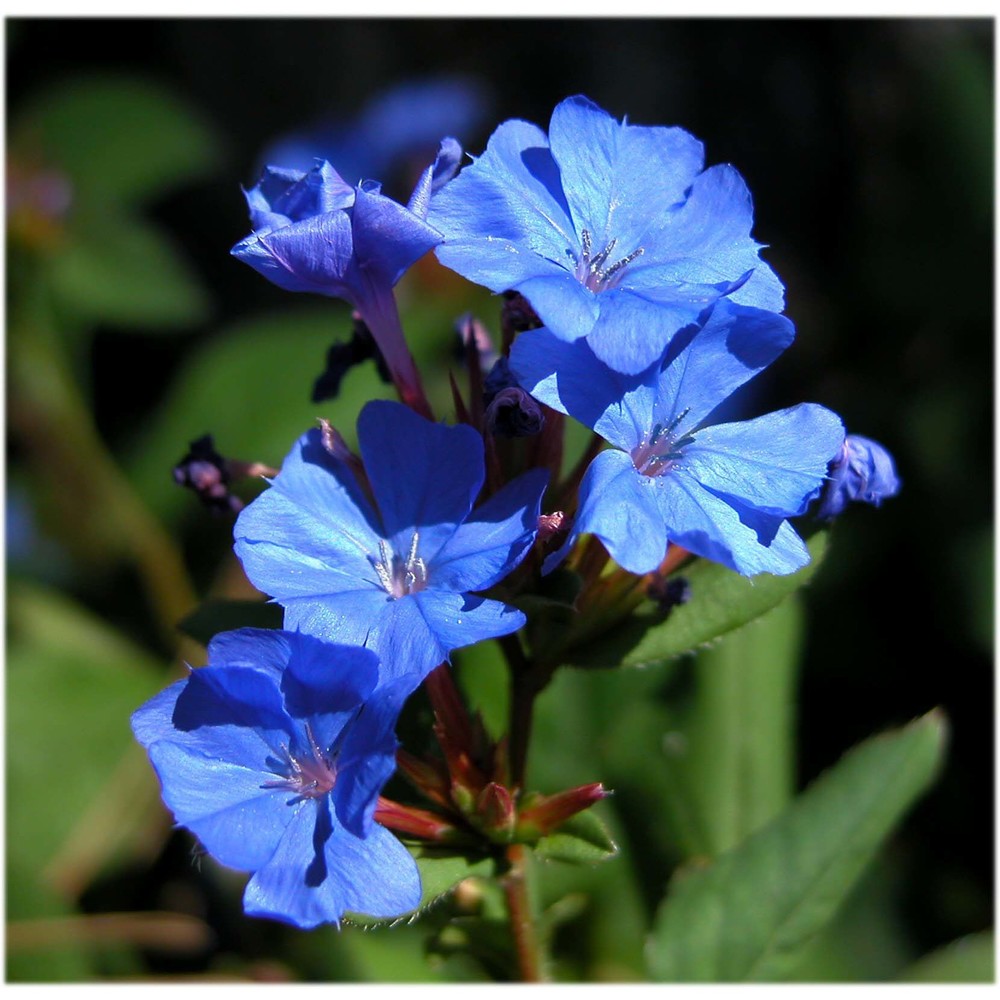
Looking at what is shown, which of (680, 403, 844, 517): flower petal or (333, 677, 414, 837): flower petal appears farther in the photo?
(680, 403, 844, 517): flower petal

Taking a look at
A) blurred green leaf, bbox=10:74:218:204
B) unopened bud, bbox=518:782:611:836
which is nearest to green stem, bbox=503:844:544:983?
unopened bud, bbox=518:782:611:836

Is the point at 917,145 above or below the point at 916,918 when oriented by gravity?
above

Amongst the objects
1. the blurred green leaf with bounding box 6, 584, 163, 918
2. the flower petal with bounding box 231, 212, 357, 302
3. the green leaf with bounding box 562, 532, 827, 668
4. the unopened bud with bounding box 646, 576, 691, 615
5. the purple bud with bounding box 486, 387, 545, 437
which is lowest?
the blurred green leaf with bounding box 6, 584, 163, 918

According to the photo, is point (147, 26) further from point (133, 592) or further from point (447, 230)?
point (447, 230)

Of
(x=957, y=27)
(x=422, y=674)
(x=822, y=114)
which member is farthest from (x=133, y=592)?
(x=957, y=27)

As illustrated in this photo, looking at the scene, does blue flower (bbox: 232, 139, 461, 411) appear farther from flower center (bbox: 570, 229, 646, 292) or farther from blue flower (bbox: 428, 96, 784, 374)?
flower center (bbox: 570, 229, 646, 292)

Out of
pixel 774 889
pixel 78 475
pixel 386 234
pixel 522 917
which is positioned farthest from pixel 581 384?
pixel 78 475
